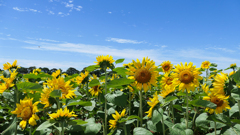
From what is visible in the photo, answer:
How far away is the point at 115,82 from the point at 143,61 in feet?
2.35

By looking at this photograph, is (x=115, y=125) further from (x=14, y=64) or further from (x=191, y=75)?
(x=14, y=64)

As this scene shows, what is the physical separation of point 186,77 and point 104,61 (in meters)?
1.37

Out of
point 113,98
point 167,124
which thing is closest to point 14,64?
point 113,98

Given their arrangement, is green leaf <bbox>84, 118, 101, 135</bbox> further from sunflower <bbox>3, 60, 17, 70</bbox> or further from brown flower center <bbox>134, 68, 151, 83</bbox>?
sunflower <bbox>3, 60, 17, 70</bbox>

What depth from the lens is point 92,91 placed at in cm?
378

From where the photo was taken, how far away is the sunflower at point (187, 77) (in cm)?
266

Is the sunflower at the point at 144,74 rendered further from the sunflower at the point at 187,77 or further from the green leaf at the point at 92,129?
the green leaf at the point at 92,129

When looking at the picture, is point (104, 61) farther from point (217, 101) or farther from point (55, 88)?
point (217, 101)

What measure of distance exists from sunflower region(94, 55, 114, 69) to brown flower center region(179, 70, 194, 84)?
1.19m

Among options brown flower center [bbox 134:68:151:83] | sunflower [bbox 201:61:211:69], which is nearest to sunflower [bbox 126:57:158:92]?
brown flower center [bbox 134:68:151:83]

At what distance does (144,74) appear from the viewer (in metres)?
2.74

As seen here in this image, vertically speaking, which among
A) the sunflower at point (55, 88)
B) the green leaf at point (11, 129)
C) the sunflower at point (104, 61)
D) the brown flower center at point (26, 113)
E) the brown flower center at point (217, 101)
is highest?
the sunflower at point (104, 61)

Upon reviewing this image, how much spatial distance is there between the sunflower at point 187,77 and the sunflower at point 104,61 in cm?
110

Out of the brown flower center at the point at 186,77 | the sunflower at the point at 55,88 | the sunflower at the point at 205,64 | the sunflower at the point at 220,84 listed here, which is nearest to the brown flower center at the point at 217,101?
the sunflower at the point at 220,84
